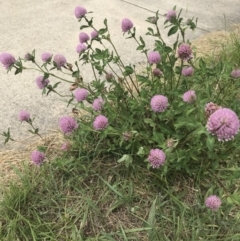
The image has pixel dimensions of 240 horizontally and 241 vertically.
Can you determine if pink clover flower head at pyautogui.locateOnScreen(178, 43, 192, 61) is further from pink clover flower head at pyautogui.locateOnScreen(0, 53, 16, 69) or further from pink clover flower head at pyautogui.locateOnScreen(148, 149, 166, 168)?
pink clover flower head at pyautogui.locateOnScreen(0, 53, 16, 69)

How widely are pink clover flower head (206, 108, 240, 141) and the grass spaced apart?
1.69 ft

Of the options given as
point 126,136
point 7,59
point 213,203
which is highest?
point 7,59

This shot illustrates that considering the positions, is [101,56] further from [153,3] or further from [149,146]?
[153,3]

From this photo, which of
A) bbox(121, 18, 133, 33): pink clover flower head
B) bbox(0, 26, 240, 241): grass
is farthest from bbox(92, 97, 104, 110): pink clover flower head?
bbox(121, 18, 133, 33): pink clover flower head

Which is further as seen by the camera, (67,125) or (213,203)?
(67,125)

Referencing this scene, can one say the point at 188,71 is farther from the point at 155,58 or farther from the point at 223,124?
the point at 223,124

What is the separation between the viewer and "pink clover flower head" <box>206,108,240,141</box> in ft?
3.56

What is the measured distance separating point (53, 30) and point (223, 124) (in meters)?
2.63

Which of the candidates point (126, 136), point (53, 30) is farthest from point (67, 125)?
point (53, 30)

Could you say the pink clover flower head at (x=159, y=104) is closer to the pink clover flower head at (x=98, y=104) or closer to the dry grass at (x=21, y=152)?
the pink clover flower head at (x=98, y=104)

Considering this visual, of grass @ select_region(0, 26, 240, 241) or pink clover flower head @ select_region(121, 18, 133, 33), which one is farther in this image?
pink clover flower head @ select_region(121, 18, 133, 33)

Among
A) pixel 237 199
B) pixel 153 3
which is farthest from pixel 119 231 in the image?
pixel 153 3

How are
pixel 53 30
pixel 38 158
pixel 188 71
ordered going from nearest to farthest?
pixel 38 158, pixel 188 71, pixel 53 30

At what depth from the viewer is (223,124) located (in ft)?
3.56
